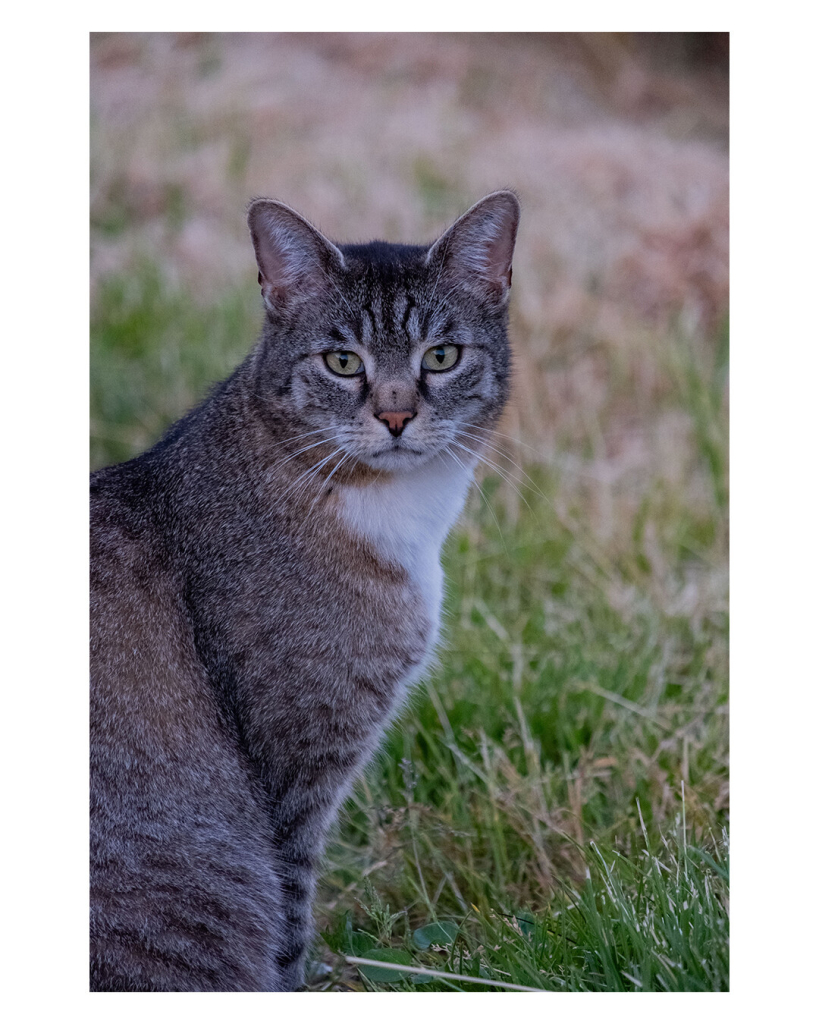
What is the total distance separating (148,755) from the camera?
2.55m

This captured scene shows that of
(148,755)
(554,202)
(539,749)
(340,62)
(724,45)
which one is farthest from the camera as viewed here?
(554,202)

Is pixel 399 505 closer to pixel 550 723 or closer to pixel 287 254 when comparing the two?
pixel 287 254

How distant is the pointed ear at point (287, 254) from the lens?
2.69 metres

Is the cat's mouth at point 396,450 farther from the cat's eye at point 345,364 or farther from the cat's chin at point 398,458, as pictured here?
the cat's eye at point 345,364

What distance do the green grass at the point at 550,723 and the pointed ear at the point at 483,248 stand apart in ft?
4.44

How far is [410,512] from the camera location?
283 centimetres

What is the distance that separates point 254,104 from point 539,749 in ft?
9.56

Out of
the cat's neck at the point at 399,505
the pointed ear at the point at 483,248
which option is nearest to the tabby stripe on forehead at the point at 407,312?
the pointed ear at the point at 483,248

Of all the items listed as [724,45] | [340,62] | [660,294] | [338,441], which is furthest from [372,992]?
[660,294]

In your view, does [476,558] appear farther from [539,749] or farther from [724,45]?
[724,45]

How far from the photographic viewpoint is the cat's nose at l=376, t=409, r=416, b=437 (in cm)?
261

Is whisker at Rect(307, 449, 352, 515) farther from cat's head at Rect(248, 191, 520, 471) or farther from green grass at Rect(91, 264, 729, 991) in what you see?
green grass at Rect(91, 264, 729, 991)

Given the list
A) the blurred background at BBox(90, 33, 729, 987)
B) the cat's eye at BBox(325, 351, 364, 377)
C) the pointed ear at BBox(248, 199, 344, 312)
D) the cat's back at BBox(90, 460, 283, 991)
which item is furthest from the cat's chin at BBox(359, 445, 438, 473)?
the blurred background at BBox(90, 33, 729, 987)

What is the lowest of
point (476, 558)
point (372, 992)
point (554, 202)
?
point (372, 992)
